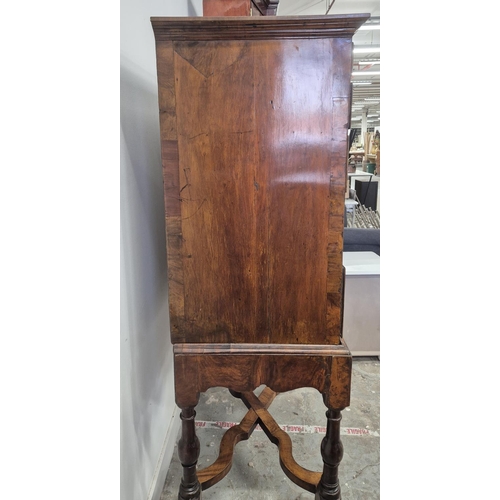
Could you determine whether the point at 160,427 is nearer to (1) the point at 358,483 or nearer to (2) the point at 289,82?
(1) the point at 358,483

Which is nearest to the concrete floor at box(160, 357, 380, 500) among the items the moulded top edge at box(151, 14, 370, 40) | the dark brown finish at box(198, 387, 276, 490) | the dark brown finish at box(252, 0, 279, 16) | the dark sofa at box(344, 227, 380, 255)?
the dark brown finish at box(198, 387, 276, 490)

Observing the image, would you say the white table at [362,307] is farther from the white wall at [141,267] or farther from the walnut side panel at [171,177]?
the walnut side panel at [171,177]

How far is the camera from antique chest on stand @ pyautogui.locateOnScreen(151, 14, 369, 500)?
2.78ft

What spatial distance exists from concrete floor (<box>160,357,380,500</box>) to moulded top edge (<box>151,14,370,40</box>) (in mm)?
1411

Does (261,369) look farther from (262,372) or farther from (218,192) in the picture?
(218,192)

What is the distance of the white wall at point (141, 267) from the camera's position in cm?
98

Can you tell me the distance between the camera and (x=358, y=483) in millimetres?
1358

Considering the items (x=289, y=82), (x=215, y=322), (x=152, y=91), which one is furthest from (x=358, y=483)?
(x=152, y=91)

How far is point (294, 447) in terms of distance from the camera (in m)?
1.55

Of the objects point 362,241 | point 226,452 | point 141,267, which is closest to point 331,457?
point 226,452

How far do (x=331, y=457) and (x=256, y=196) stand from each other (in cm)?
81

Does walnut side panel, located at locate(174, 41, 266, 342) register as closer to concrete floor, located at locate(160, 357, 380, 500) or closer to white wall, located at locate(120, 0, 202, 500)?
white wall, located at locate(120, 0, 202, 500)

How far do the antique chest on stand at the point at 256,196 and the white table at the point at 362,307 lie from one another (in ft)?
3.97

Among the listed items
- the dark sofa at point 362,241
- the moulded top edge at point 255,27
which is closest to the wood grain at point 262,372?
the moulded top edge at point 255,27
